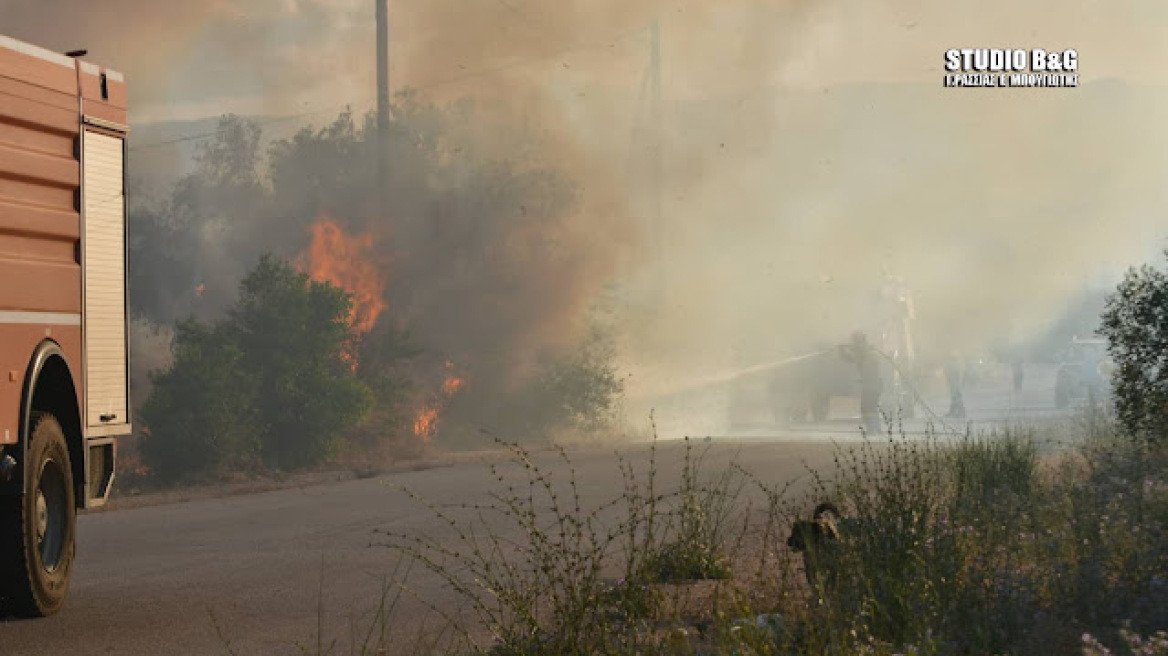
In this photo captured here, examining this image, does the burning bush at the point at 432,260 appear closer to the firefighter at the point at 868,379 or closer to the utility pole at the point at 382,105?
the utility pole at the point at 382,105

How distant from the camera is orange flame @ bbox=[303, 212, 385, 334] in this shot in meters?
36.0

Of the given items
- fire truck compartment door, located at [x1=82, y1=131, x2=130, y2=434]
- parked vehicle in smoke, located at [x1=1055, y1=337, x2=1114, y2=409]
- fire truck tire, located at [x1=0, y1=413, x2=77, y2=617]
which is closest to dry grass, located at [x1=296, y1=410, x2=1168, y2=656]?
fire truck tire, located at [x1=0, y1=413, x2=77, y2=617]

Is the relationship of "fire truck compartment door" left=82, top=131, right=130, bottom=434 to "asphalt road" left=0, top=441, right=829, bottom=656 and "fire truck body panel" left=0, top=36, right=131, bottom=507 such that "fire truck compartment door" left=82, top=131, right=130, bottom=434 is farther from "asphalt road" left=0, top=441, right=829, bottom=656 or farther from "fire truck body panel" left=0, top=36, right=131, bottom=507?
"asphalt road" left=0, top=441, right=829, bottom=656

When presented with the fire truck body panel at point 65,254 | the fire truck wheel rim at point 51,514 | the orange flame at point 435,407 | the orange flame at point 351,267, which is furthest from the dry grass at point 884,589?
the orange flame at point 351,267

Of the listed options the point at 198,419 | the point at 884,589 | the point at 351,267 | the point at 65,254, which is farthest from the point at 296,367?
the point at 884,589

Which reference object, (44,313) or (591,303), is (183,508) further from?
(591,303)

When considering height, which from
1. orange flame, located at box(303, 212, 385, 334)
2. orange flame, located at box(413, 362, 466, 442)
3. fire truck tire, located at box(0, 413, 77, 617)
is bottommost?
fire truck tire, located at box(0, 413, 77, 617)

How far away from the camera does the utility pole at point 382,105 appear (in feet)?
120

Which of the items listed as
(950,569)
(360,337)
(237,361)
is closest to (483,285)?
(360,337)

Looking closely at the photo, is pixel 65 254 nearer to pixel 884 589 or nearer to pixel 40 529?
pixel 40 529

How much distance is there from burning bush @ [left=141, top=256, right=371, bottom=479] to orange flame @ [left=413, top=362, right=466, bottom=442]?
3504 millimetres

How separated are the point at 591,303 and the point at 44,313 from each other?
31872mm

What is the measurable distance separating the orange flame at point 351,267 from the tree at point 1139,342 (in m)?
19.7

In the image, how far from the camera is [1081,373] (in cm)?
4884
